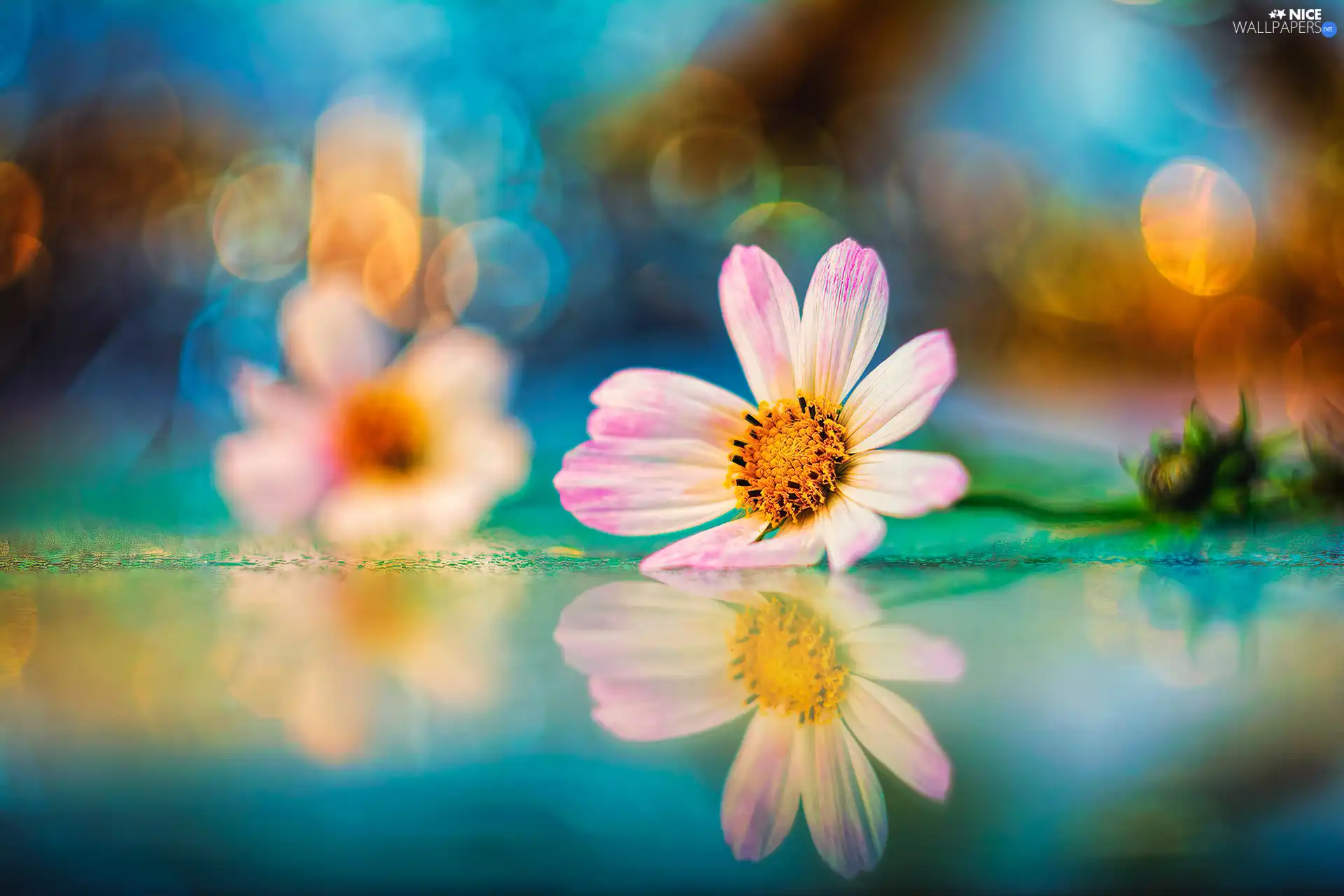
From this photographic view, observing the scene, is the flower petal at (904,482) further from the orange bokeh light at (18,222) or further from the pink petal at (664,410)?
the orange bokeh light at (18,222)

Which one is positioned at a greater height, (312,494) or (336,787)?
(312,494)

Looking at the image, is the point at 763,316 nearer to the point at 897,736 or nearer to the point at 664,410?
the point at 664,410

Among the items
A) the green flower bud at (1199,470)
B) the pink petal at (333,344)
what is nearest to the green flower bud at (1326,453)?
the green flower bud at (1199,470)

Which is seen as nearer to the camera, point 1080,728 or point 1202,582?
point 1080,728

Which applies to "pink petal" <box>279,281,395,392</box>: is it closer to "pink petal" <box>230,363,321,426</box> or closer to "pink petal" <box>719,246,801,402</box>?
"pink petal" <box>230,363,321,426</box>

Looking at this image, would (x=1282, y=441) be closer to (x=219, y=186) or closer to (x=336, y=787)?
(x=336, y=787)

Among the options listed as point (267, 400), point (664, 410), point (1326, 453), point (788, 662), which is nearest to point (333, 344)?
point (267, 400)

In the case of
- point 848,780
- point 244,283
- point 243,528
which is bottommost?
point 848,780

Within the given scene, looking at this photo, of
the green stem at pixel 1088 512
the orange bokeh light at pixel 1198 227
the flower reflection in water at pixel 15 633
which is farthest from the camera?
the orange bokeh light at pixel 1198 227

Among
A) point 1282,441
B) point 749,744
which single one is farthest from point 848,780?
point 1282,441
